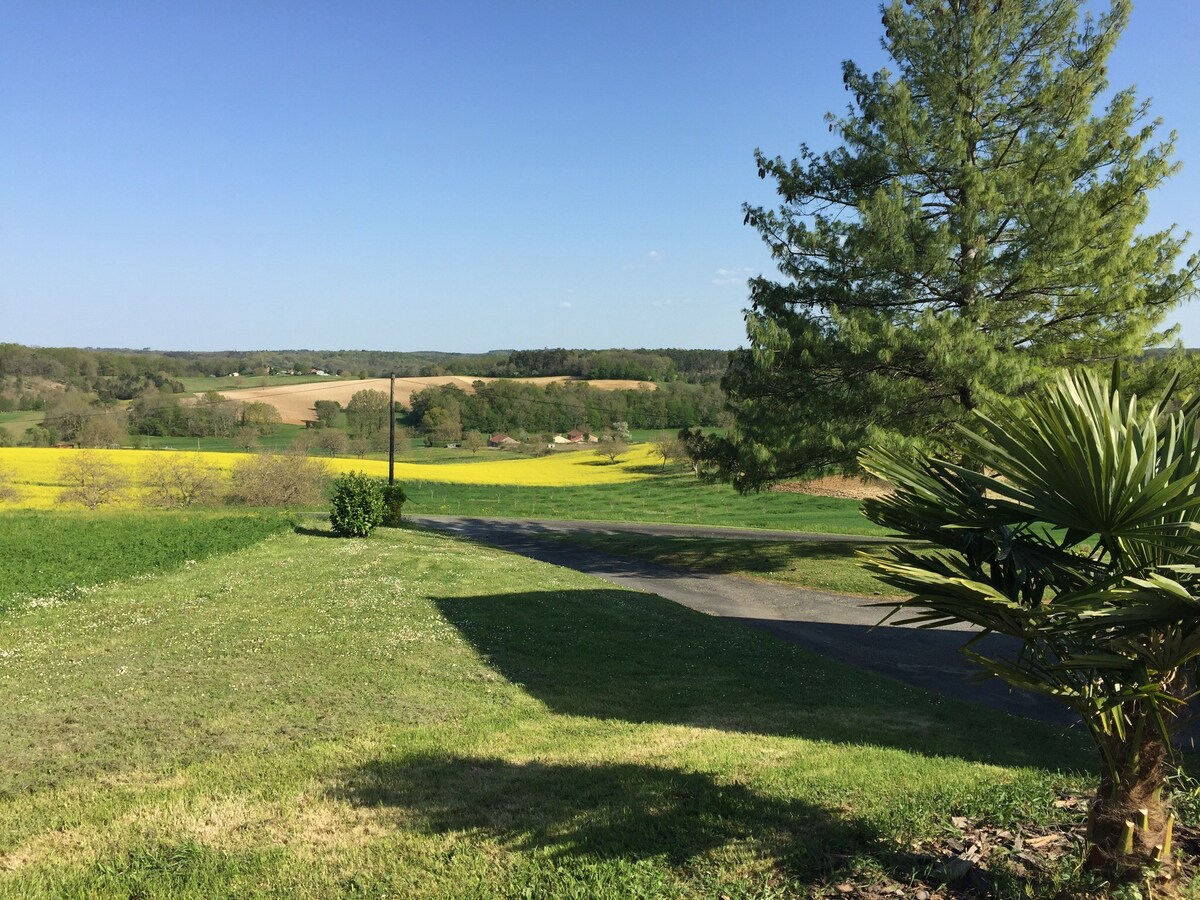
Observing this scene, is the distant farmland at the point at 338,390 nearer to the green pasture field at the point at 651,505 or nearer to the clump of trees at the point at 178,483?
the green pasture field at the point at 651,505

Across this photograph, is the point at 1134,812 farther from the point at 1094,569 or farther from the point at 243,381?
the point at 243,381

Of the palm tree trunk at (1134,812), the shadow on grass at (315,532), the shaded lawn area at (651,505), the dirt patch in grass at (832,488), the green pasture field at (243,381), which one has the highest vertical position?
the green pasture field at (243,381)

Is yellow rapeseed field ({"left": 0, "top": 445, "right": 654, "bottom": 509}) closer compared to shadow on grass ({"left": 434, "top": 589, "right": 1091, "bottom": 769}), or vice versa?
shadow on grass ({"left": 434, "top": 589, "right": 1091, "bottom": 769})

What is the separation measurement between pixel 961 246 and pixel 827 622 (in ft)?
29.3

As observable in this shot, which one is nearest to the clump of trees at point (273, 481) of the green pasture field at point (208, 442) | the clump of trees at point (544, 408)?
the green pasture field at point (208, 442)

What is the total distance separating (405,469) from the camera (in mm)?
52406

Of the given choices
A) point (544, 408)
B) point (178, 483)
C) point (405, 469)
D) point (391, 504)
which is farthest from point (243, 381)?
point (391, 504)

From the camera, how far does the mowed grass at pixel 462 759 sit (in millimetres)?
4332

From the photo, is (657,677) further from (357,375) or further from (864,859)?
(357,375)

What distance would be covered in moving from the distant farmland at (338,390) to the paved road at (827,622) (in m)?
47.1

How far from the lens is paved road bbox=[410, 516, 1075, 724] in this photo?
10.2 meters

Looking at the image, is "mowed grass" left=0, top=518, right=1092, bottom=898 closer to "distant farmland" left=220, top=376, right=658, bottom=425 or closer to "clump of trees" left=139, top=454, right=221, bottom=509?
"clump of trees" left=139, top=454, right=221, bottom=509

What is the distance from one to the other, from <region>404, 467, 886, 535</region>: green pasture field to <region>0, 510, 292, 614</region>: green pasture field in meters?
14.7

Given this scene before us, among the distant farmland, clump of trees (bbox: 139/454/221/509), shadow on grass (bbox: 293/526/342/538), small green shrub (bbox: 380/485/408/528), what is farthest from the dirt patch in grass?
the distant farmland
